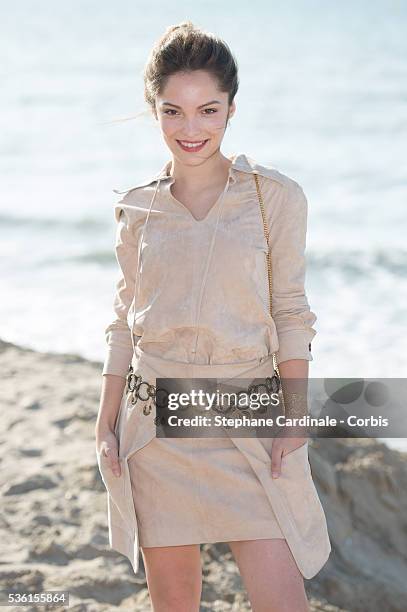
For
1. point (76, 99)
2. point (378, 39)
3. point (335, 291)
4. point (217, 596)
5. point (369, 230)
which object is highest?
point (378, 39)

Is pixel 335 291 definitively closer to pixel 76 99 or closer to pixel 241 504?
pixel 241 504

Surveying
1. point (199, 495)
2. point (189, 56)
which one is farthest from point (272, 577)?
point (189, 56)

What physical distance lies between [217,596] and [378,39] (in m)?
26.6

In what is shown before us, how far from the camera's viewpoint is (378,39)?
2869 cm

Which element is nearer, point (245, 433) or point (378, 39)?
point (245, 433)

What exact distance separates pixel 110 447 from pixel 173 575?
394 mm

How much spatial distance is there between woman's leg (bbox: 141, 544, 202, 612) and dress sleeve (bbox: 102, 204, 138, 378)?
530mm

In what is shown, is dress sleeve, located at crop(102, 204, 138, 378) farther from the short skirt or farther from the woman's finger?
the woman's finger

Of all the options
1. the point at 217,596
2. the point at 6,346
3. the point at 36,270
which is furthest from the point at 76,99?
the point at 217,596

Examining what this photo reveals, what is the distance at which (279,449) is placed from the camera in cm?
274

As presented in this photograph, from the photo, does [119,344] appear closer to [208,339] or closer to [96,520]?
[208,339]

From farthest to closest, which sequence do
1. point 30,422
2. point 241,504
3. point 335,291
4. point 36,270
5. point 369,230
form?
point 369,230 → point 36,270 → point 335,291 → point 30,422 → point 241,504

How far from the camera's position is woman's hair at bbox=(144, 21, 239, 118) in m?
2.75

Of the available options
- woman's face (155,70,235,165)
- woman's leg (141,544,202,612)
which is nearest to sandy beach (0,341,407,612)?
woman's leg (141,544,202,612)
